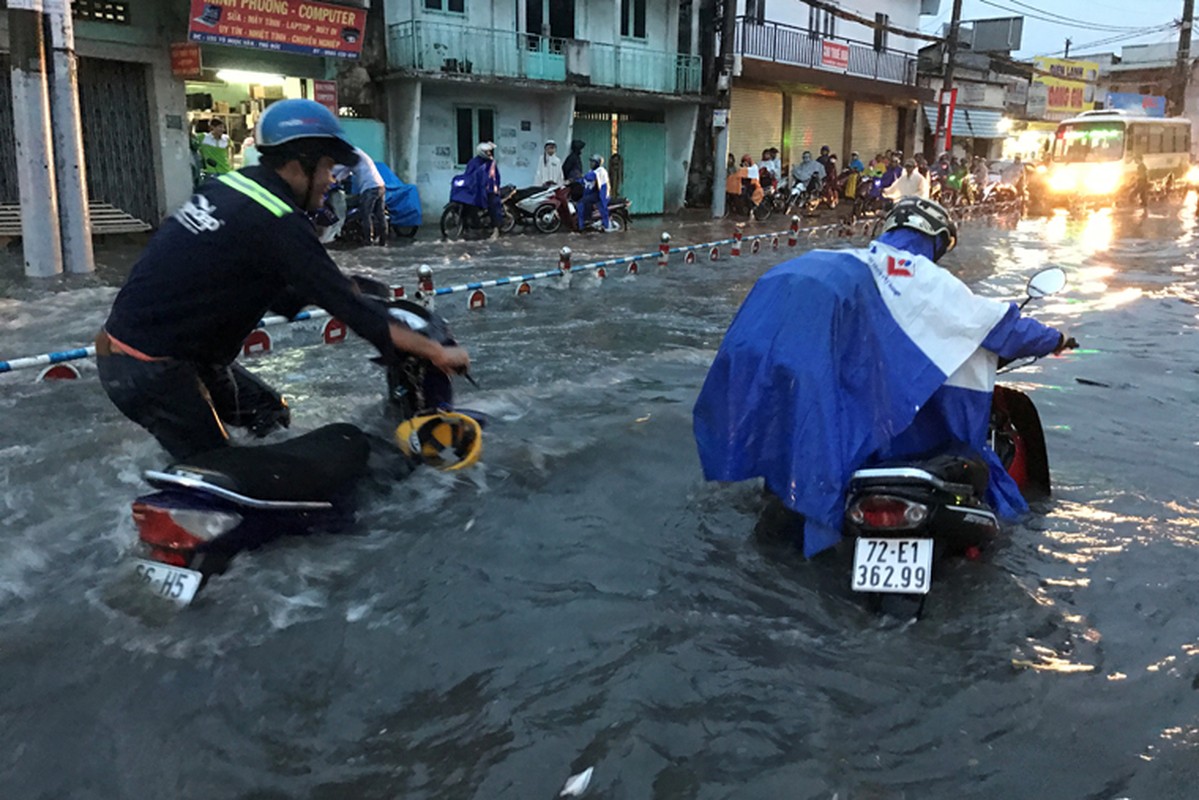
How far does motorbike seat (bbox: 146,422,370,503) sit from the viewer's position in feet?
9.64

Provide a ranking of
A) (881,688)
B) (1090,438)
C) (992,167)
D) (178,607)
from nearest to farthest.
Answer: (881,688), (178,607), (1090,438), (992,167)

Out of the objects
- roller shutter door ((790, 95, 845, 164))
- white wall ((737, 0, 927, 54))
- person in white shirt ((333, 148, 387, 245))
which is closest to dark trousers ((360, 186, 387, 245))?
person in white shirt ((333, 148, 387, 245))

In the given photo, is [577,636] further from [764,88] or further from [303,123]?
[764,88]

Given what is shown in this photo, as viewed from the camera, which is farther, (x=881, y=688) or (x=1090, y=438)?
(x=1090, y=438)

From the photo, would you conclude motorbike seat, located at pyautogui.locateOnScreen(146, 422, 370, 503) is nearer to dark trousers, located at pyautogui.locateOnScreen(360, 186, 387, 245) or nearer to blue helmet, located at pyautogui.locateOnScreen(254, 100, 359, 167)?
blue helmet, located at pyautogui.locateOnScreen(254, 100, 359, 167)

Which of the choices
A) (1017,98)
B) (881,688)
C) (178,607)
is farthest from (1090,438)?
(1017,98)

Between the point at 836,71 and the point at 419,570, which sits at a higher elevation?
the point at 836,71

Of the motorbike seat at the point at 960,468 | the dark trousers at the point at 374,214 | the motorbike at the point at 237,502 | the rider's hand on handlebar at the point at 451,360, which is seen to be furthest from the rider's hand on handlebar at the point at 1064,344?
the dark trousers at the point at 374,214

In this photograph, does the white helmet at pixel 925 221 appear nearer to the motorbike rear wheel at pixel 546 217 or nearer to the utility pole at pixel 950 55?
the motorbike rear wheel at pixel 546 217

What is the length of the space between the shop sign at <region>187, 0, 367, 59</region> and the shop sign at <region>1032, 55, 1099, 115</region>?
114ft

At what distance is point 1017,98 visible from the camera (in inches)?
1612

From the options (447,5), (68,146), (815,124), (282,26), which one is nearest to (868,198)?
(447,5)

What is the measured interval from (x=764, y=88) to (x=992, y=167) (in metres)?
10.7

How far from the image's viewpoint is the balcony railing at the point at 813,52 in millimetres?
27555
